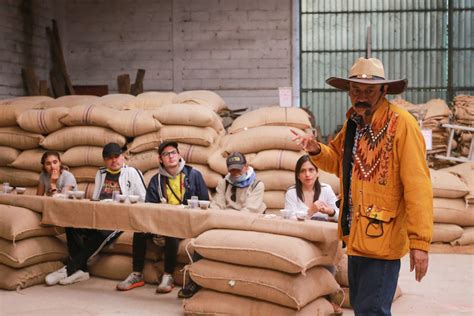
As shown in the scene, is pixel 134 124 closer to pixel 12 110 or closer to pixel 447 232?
pixel 12 110

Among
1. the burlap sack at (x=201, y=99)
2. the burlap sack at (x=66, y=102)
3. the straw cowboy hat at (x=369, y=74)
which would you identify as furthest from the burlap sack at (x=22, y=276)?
the straw cowboy hat at (x=369, y=74)

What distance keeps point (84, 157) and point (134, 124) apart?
58 cm

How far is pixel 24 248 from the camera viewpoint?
203 inches

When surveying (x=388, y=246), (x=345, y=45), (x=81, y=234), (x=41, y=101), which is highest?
(x=345, y=45)

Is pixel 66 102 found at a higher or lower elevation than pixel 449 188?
higher

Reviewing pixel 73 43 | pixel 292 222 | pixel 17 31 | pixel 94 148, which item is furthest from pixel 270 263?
pixel 73 43

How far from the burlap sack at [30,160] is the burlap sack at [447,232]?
3.85 m

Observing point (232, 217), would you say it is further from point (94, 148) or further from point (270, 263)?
point (94, 148)

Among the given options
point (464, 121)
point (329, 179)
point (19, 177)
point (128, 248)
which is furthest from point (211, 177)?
point (464, 121)

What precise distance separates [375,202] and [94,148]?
4.37 metres

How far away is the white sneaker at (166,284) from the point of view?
5020 millimetres

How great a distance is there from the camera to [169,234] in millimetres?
4719

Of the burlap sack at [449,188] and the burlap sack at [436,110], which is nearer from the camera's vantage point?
the burlap sack at [449,188]

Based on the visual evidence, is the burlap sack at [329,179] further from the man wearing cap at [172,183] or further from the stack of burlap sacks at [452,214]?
the man wearing cap at [172,183]
